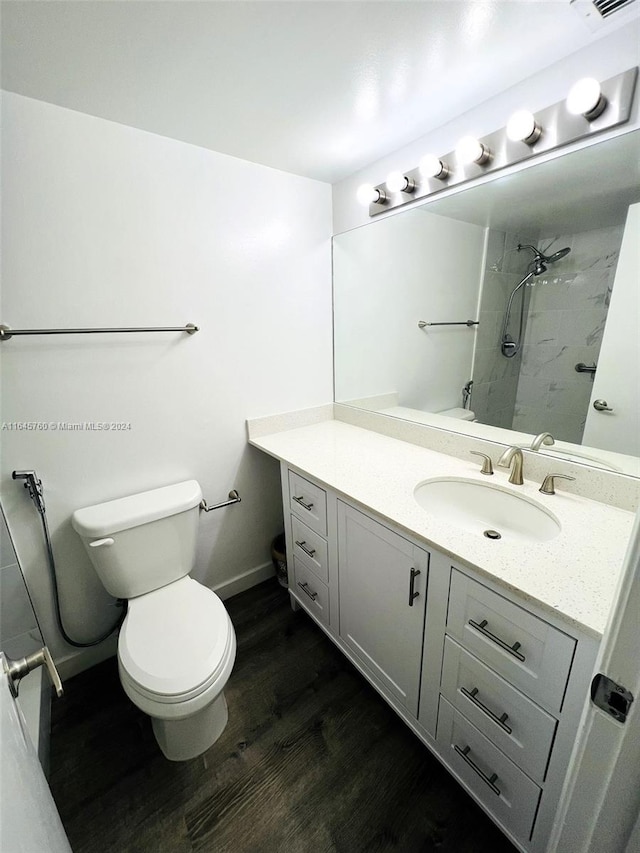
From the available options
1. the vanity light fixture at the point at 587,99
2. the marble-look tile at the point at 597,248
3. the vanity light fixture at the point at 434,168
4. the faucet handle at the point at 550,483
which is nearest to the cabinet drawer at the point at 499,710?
the faucet handle at the point at 550,483

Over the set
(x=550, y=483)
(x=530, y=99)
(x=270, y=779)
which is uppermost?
(x=530, y=99)

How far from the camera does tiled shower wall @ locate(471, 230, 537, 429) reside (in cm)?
137

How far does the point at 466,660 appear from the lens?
0.94m

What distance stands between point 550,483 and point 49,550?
1.86 meters

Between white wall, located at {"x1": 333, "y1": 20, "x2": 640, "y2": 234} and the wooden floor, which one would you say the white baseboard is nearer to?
the wooden floor

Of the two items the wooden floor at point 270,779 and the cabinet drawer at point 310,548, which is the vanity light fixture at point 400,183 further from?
the wooden floor at point 270,779

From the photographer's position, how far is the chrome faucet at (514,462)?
1.25m

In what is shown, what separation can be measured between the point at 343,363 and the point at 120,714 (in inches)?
74.8

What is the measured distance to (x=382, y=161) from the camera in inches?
61.6

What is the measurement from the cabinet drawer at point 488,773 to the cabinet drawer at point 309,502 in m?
0.70

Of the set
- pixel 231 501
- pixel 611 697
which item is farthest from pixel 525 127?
pixel 231 501

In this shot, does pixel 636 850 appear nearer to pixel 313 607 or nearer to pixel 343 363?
pixel 313 607

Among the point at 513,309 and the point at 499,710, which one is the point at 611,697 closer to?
the point at 499,710

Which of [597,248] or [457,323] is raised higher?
[597,248]
